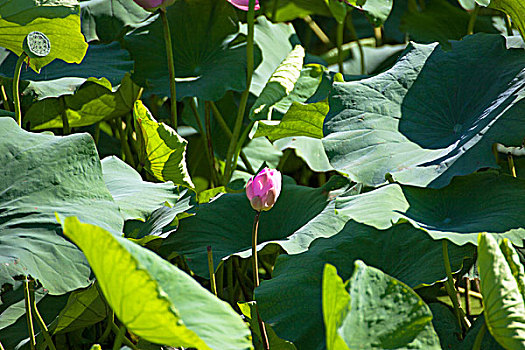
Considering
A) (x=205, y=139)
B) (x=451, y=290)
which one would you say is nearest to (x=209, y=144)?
(x=205, y=139)

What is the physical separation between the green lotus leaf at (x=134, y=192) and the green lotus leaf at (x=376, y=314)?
46 centimetres

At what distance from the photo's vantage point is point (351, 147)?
1.00 m

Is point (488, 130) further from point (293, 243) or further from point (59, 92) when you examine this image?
point (59, 92)

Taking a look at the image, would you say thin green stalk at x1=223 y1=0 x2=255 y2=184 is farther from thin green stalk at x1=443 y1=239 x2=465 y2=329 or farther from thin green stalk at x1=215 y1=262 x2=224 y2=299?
thin green stalk at x1=443 y1=239 x2=465 y2=329

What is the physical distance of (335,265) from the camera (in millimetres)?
912

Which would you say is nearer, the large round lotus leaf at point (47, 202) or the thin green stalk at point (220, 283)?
the large round lotus leaf at point (47, 202)

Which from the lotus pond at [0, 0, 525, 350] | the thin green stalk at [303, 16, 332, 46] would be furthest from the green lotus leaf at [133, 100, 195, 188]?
the thin green stalk at [303, 16, 332, 46]

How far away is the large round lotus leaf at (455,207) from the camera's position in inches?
32.0

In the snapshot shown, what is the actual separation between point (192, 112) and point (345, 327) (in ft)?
3.31

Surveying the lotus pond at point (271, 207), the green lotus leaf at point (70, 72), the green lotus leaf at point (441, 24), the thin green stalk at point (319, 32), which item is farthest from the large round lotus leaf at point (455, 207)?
the thin green stalk at point (319, 32)

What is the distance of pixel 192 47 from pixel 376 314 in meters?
1.00

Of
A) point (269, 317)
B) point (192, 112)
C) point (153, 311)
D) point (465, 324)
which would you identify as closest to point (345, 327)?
point (153, 311)

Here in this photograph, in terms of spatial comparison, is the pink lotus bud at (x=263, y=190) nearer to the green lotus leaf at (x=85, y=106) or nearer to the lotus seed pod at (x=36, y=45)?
the lotus seed pod at (x=36, y=45)

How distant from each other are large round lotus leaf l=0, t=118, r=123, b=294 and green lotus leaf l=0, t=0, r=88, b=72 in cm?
15
